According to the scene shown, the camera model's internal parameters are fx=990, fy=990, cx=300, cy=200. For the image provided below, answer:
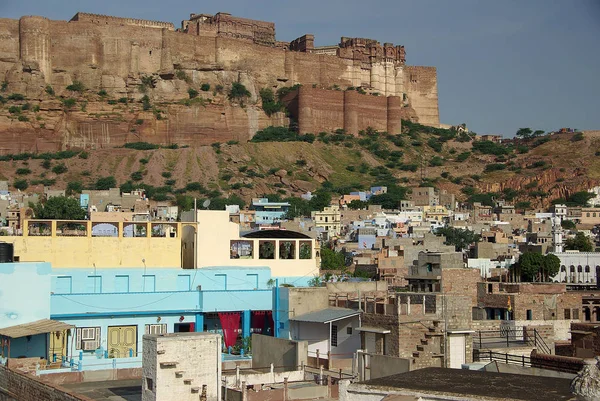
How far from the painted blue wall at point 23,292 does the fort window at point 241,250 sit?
554cm

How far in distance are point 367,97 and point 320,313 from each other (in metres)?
68.0

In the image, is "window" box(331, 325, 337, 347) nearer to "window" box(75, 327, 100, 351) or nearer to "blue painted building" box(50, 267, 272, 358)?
"blue painted building" box(50, 267, 272, 358)

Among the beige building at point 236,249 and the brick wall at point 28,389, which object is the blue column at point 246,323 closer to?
the beige building at point 236,249

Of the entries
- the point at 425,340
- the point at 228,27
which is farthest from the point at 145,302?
the point at 228,27

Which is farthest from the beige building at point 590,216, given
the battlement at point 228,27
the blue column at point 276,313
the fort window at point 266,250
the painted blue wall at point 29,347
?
the painted blue wall at point 29,347

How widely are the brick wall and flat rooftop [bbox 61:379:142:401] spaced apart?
0.46 meters

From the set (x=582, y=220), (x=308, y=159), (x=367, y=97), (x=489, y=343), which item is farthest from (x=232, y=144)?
(x=489, y=343)

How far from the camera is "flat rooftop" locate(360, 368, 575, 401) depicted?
26.0ft

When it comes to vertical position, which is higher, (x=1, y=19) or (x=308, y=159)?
(x=1, y=19)

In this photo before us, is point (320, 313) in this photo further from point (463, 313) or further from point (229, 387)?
point (229, 387)

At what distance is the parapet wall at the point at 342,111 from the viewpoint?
80.6 meters

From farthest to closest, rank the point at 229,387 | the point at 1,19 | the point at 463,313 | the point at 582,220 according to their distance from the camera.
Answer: the point at 1,19, the point at 582,220, the point at 463,313, the point at 229,387

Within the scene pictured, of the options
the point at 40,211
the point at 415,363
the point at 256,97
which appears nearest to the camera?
the point at 415,363

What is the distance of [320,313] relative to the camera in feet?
58.8
